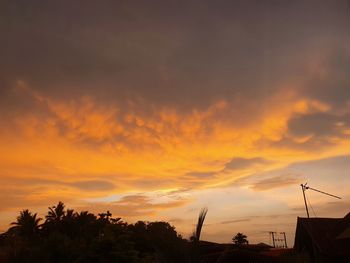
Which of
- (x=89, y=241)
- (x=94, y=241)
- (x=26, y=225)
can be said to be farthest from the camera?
(x=26, y=225)

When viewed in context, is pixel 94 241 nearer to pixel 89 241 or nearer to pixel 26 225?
pixel 89 241

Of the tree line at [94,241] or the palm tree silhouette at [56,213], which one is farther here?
the palm tree silhouette at [56,213]

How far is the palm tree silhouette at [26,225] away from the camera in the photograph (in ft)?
162

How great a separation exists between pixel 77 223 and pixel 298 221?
2505 cm

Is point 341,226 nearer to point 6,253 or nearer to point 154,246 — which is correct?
point 6,253

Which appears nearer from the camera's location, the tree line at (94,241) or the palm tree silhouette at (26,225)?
the tree line at (94,241)

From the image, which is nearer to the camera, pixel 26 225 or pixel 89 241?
pixel 89 241

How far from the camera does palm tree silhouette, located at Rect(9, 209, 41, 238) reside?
4947cm

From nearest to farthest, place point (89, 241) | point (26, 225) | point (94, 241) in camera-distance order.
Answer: point (94, 241) < point (89, 241) < point (26, 225)

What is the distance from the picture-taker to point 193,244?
19.7ft

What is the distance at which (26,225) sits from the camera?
5006 centimetres

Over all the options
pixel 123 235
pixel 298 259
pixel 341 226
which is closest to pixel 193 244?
pixel 298 259

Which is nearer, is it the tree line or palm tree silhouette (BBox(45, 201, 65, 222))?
the tree line

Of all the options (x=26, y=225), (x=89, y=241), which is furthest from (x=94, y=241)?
(x=26, y=225)
